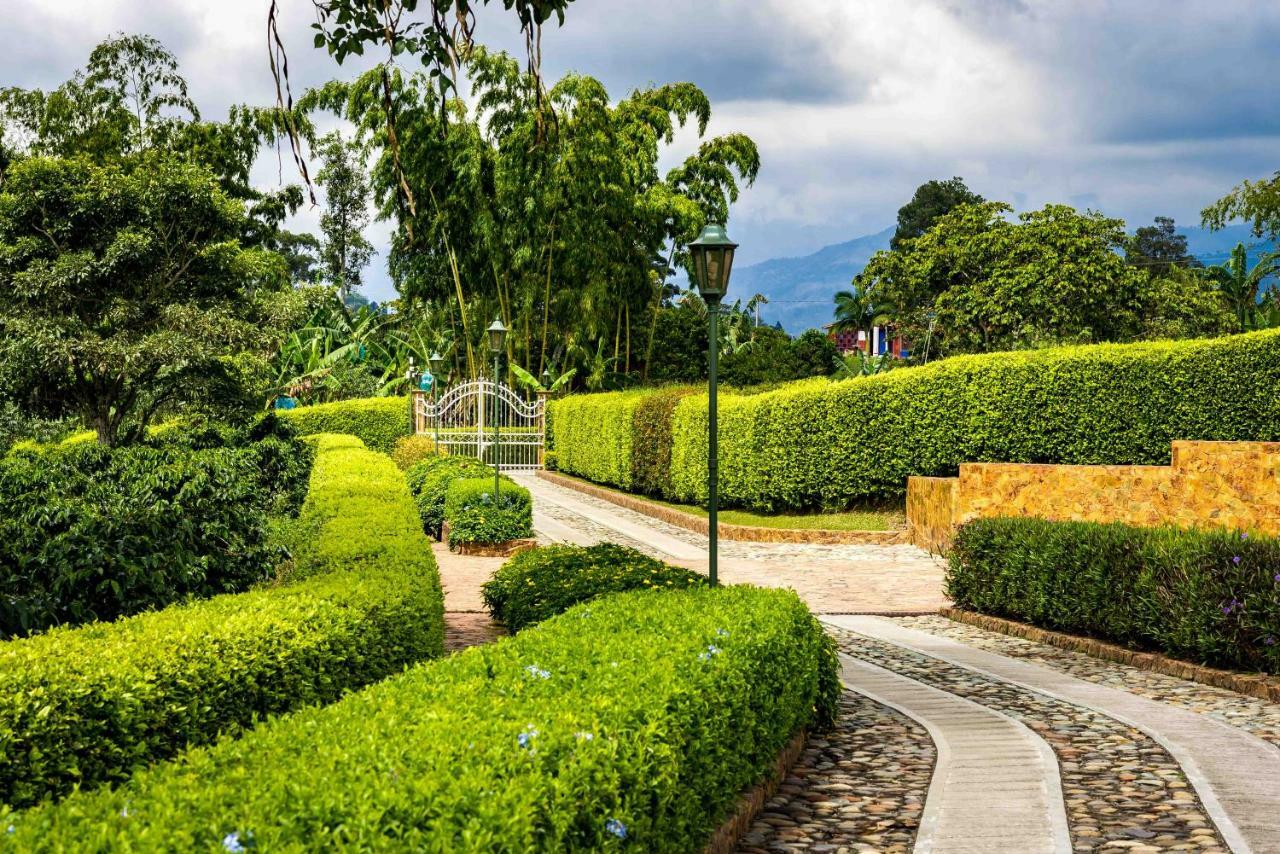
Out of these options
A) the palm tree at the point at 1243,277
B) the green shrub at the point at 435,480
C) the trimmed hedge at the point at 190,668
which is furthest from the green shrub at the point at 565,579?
the palm tree at the point at 1243,277

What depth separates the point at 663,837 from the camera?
3.64 m

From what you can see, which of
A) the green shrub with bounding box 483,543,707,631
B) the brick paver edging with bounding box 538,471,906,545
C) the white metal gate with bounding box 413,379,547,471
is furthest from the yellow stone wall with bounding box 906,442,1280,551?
the white metal gate with bounding box 413,379,547,471

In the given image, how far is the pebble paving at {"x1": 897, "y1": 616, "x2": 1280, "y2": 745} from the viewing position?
22.2 ft

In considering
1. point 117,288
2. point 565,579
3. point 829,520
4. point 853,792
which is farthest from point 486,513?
point 853,792

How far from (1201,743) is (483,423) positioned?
89.8 feet

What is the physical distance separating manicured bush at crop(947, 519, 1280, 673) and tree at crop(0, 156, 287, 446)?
14.2 metres

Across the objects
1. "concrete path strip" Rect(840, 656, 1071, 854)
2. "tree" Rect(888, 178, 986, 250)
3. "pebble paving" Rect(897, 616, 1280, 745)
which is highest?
"tree" Rect(888, 178, 986, 250)

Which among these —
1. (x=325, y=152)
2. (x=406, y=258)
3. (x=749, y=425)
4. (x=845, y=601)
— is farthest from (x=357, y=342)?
(x=845, y=601)

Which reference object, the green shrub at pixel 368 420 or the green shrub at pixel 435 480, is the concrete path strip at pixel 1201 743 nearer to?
the green shrub at pixel 435 480

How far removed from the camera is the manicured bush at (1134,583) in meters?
7.84

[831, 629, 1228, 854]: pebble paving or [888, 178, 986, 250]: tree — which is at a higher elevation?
[888, 178, 986, 250]: tree

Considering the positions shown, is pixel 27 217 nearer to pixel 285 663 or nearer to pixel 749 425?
pixel 749 425

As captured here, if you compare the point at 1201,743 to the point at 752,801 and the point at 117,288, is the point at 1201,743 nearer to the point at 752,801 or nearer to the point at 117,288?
the point at 752,801

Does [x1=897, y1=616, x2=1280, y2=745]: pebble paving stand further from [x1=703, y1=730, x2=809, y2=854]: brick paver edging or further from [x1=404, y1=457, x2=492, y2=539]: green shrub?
[x1=404, y1=457, x2=492, y2=539]: green shrub
